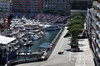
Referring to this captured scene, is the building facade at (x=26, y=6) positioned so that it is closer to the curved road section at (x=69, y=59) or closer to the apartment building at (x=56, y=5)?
the apartment building at (x=56, y=5)

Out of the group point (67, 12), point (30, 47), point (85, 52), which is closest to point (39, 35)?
point (30, 47)

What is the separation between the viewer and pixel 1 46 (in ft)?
177

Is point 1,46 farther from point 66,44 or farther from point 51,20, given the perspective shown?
point 51,20

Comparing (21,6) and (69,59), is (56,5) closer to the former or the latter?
(21,6)

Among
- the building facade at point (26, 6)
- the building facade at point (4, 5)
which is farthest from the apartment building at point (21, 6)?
the building facade at point (4, 5)

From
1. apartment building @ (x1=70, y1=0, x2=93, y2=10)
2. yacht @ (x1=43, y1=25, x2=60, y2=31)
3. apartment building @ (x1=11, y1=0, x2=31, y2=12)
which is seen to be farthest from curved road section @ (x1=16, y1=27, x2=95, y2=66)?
apartment building @ (x1=70, y1=0, x2=93, y2=10)

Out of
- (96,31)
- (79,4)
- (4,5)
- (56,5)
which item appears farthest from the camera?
(79,4)

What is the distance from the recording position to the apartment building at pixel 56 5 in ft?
527

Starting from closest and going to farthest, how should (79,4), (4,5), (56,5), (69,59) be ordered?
(69,59) → (4,5) → (56,5) → (79,4)

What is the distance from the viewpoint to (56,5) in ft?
532

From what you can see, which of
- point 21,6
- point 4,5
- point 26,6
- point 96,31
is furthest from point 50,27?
point 96,31

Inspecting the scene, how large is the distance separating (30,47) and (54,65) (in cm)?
2887

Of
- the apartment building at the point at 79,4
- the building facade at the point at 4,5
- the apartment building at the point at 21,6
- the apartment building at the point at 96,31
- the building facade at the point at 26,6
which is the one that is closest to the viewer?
the apartment building at the point at 96,31

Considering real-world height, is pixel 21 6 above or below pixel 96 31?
below
